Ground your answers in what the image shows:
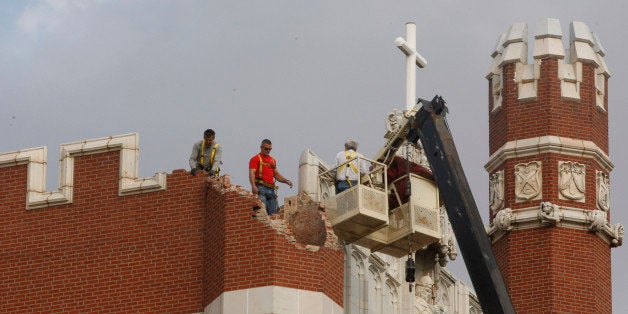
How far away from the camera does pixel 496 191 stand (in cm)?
5228

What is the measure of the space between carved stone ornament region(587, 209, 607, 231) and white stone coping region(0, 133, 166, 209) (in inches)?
360

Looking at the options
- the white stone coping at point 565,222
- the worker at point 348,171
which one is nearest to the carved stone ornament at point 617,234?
the white stone coping at point 565,222

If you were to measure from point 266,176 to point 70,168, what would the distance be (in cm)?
345

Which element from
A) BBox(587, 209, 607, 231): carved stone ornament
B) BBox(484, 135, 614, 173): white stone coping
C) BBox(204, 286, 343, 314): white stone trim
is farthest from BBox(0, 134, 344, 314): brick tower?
BBox(587, 209, 607, 231): carved stone ornament

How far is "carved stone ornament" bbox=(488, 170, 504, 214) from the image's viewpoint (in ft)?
171

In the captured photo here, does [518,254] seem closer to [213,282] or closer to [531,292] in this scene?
[531,292]

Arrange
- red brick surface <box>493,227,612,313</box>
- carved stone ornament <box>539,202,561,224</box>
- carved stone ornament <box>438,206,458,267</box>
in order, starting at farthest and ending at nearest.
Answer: carved stone ornament <box>539,202,561,224</box>
red brick surface <box>493,227,612,313</box>
carved stone ornament <box>438,206,458,267</box>

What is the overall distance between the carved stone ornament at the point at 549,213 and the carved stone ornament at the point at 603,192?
1034 mm

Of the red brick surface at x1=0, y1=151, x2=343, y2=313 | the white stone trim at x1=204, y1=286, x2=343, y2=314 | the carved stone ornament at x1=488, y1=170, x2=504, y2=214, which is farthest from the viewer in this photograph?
the carved stone ornament at x1=488, y1=170, x2=504, y2=214

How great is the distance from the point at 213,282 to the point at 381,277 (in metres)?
4.40

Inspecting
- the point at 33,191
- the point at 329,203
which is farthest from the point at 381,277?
the point at 33,191

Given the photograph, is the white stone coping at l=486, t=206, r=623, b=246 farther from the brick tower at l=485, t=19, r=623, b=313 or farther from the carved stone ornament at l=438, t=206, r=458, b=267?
the carved stone ornament at l=438, t=206, r=458, b=267

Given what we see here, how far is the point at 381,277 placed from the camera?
47812 millimetres

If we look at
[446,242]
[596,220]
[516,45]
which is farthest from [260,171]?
[516,45]
